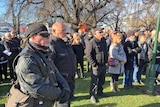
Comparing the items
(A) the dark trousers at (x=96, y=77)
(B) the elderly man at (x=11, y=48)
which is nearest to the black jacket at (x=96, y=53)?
(A) the dark trousers at (x=96, y=77)

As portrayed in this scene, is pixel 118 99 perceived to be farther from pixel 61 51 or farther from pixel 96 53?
pixel 61 51

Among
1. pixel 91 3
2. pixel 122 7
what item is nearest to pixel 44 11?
pixel 91 3

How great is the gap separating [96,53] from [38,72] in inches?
Answer: 136

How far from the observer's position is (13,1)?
21.8m

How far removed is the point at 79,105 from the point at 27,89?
3374 mm

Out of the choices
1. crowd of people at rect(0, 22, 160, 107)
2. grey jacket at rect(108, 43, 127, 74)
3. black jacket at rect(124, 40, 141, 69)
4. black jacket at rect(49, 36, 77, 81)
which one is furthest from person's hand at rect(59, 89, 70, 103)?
black jacket at rect(124, 40, 141, 69)

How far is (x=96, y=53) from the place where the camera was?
5.98 m

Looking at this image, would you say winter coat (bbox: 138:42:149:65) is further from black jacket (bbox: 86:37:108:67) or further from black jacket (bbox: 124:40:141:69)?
black jacket (bbox: 86:37:108:67)

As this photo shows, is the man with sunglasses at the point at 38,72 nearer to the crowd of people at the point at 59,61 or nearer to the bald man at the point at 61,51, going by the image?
the crowd of people at the point at 59,61

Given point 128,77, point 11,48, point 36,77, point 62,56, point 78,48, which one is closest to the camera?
point 36,77

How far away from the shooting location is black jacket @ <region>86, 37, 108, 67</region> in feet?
19.5

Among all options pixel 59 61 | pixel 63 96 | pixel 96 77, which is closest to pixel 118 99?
pixel 96 77

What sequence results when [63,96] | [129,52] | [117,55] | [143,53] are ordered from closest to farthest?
[63,96]
[117,55]
[129,52]
[143,53]

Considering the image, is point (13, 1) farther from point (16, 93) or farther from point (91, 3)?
point (16, 93)
